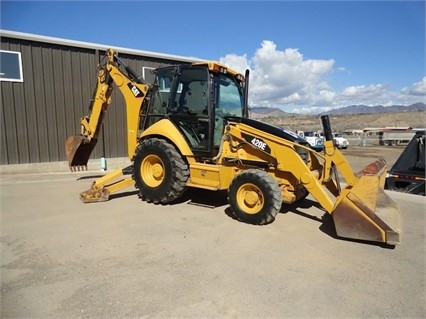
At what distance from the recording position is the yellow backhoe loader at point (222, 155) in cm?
483

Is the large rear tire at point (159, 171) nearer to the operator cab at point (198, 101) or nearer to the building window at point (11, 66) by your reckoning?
the operator cab at point (198, 101)

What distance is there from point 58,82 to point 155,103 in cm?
615

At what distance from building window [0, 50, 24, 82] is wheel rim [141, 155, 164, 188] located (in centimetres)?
659

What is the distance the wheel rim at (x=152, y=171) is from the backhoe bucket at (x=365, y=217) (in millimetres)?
3290

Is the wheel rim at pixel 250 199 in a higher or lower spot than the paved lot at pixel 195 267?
higher

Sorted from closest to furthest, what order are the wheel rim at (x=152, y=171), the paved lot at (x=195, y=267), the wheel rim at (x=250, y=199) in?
the paved lot at (x=195, y=267) → the wheel rim at (x=250, y=199) → the wheel rim at (x=152, y=171)

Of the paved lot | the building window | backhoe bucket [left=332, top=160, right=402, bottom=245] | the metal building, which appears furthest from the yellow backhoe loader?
the building window

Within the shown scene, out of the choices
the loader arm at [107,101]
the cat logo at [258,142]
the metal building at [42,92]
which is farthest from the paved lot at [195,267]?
the metal building at [42,92]

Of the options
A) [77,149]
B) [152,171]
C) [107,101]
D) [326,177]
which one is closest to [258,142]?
[326,177]

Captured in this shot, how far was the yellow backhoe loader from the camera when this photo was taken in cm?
483

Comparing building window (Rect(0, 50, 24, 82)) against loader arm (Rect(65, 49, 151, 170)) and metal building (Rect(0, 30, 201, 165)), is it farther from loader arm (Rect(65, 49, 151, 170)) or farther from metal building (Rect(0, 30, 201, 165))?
loader arm (Rect(65, 49, 151, 170))

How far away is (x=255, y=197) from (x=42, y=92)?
874 centimetres

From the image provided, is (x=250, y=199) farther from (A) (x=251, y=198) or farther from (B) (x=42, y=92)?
(B) (x=42, y=92)

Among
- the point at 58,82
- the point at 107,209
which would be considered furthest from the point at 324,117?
the point at 58,82
